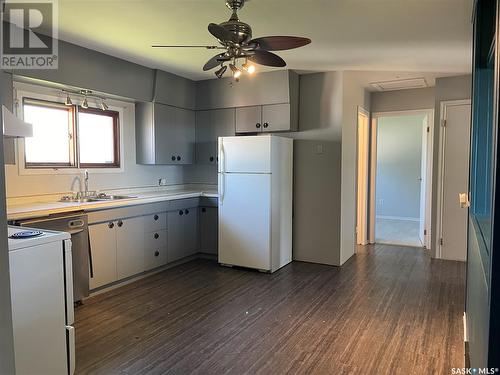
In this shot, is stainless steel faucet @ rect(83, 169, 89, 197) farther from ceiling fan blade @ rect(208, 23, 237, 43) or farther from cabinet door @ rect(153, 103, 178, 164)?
ceiling fan blade @ rect(208, 23, 237, 43)

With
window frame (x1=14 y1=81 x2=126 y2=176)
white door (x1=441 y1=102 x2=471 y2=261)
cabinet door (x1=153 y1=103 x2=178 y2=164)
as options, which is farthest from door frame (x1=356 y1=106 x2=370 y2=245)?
window frame (x1=14 y1=81 x2=126 y2=176)

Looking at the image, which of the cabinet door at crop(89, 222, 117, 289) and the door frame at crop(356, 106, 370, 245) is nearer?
the cabinet door at crop(89, 222, 117, 289)

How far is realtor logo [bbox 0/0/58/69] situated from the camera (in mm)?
2541

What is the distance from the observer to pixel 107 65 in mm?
3662

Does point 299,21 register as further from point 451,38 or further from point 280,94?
point 280,94

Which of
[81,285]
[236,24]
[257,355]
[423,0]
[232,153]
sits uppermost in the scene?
[423,0]

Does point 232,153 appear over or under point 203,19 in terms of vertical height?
under

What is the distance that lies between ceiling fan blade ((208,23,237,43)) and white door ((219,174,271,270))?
201cm

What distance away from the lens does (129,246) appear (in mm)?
3680

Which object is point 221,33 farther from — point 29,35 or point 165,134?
point 165,134

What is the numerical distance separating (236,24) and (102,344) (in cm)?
226

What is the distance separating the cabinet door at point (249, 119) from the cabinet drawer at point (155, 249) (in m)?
1.60

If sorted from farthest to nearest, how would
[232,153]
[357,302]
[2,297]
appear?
1. [232,153]
2. [357,302]
3. [2,297]

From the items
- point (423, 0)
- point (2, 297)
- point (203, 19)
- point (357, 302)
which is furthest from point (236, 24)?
point (357, 302)
